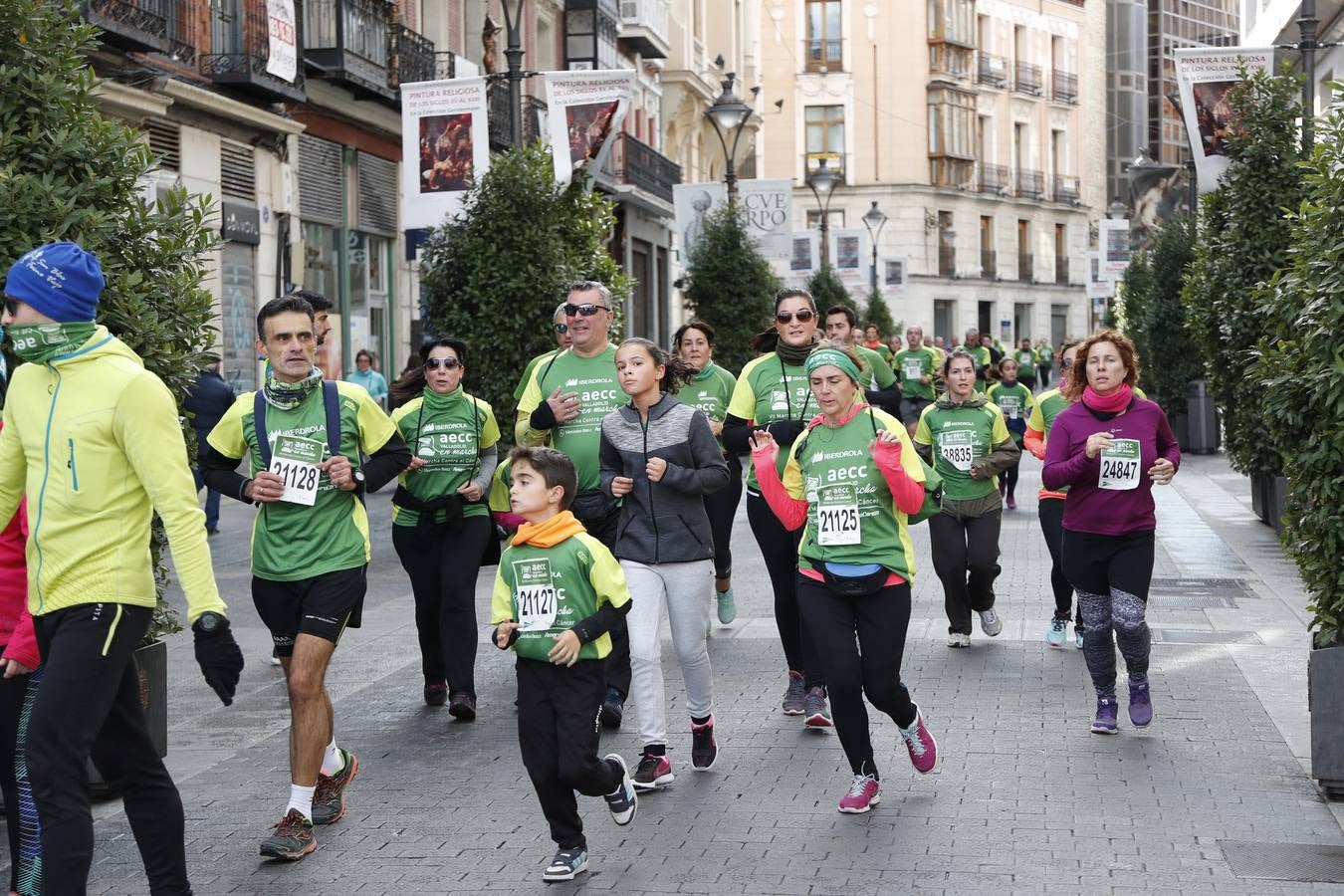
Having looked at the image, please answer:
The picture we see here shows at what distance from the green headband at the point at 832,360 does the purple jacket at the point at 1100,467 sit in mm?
1613

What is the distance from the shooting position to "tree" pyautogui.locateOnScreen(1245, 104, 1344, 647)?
268 inches

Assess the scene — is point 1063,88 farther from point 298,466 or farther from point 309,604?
point 309,604

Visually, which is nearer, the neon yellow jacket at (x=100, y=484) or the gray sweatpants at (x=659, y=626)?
the neon yellow jacket at (x=100, y=484)

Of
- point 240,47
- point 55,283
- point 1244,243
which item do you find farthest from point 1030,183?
point 55,283

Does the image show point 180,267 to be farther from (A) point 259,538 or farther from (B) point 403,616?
(B) point 403,616

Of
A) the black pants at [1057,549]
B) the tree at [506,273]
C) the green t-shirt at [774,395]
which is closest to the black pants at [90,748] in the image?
the green t-shirt at [774,395]

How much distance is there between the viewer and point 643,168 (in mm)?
41219

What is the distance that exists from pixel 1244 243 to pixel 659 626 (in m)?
11.3

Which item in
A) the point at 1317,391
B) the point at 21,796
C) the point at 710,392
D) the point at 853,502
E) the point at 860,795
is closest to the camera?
the point at 21,796

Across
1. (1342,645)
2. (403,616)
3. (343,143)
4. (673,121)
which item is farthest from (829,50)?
(1342,645)

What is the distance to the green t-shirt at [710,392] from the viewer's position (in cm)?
1031

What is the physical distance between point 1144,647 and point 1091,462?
825 mm

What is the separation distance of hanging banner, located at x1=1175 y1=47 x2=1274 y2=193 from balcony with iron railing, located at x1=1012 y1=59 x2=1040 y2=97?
63216mm

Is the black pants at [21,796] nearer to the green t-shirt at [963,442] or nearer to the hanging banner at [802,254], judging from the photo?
the green t-shirt at [963,442]
